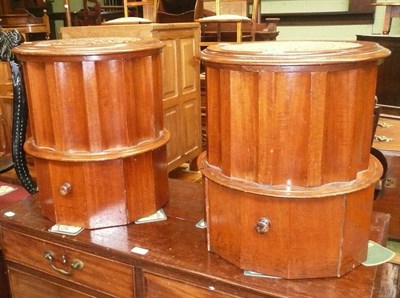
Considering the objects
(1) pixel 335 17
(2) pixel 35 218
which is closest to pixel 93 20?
(1) pixel 335 17

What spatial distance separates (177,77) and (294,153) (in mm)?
1791

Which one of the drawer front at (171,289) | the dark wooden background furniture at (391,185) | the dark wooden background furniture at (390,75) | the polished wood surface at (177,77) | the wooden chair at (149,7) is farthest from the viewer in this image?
the wooden chair at (149,7)

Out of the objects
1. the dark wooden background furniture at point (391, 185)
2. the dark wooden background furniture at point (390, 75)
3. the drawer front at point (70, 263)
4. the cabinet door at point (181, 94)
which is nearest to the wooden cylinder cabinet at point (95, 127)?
the drawer front at point (70, 263)

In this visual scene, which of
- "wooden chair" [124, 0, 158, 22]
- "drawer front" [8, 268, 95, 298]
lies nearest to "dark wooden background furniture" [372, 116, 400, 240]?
"drawer front" [8, 268, 95, 298]

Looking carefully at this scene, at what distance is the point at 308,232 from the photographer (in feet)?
3.67

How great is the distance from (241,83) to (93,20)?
5498 mm

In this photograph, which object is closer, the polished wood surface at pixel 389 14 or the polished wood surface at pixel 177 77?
the polished wood surface at pixel 177 77

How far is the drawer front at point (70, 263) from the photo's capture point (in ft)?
4.53

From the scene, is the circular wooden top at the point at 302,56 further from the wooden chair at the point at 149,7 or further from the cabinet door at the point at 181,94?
the wooden chair at the point at 149,7

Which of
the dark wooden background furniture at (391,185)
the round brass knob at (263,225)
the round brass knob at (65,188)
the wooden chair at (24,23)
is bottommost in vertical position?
the dark wooden background furniture at (391,185)

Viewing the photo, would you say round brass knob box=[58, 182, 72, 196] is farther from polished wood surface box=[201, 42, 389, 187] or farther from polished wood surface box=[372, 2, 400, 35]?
polished wood surface box=[372, 2, 400, 35]

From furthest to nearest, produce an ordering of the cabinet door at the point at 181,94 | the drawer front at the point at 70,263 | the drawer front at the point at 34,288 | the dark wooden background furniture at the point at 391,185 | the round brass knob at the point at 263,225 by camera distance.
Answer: the cabinet door at the point at 181,94 → the dark wooden background furniture at the point at 391,185 → the drawer front at the point at 34,288 → the drawer front at the point at 70,263 → the round brass knob at the point at 263,225

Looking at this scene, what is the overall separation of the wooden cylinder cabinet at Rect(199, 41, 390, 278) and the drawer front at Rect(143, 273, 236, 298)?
4.9 inches

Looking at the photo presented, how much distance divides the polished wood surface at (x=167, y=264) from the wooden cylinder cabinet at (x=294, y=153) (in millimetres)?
47
